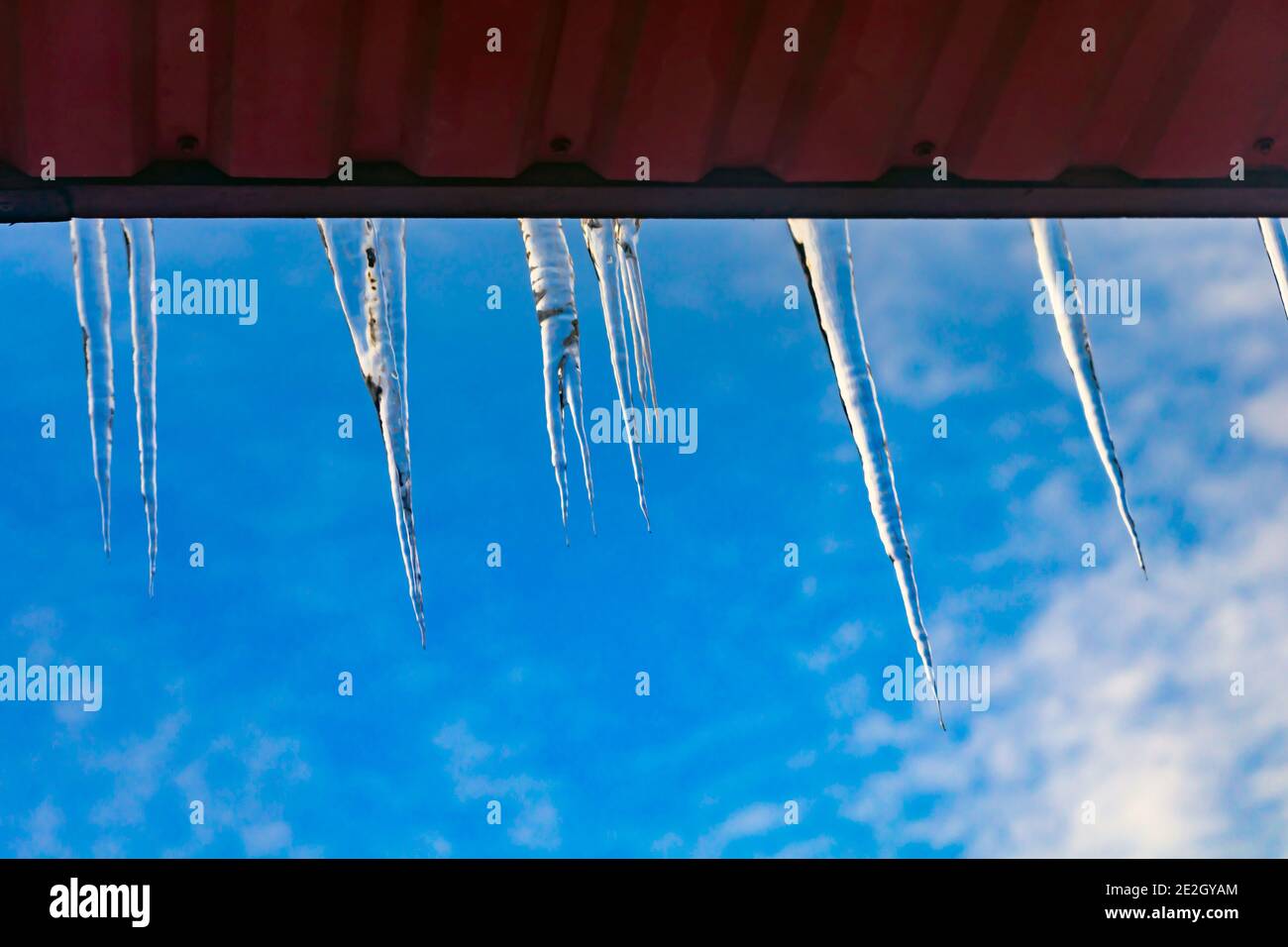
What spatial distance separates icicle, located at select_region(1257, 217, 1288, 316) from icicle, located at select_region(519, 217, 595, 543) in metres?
2.23

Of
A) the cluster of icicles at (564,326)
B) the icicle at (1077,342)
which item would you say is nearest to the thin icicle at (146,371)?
the cluster of icicles at (564,326)

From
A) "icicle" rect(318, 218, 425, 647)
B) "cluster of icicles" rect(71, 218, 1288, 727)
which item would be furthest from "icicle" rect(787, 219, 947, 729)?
"icicle" rect(318, 218, 425, 647)

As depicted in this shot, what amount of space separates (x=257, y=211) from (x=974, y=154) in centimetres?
187

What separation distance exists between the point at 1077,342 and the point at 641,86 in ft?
6.72

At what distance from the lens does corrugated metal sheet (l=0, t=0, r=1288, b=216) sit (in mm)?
2861

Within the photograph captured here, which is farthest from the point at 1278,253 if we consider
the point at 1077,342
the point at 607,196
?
the point at 607,196

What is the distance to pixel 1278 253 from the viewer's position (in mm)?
3961

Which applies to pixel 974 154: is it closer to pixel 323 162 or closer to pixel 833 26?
pixel 833 26

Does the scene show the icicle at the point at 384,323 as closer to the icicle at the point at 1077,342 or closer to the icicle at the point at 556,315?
the icicle at the point at 556,315

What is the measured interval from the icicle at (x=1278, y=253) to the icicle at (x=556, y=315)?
7.33ft

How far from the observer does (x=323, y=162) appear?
3121mm

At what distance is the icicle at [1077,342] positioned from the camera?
4008 mm

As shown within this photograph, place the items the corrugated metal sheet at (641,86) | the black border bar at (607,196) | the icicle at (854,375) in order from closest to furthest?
1. the corrugated metal sheet at (641,86)
2. the black border bar at (607,196)
3. the icicle at (854,375)

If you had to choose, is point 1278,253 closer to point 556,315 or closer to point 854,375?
point 854,375
